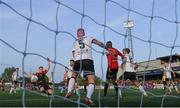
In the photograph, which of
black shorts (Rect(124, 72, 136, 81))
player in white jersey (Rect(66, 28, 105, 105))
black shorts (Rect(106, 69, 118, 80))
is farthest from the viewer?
black shorts (Rect(124, 72, 136, 81))

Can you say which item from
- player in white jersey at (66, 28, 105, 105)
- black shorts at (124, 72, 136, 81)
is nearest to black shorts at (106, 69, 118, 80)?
black shorts at (124, 72, 136, 81)

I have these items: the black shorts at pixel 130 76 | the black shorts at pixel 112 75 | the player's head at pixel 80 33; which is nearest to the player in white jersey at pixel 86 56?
the player's head at pixel 80 33

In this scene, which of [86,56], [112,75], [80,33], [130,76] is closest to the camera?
[80,33]

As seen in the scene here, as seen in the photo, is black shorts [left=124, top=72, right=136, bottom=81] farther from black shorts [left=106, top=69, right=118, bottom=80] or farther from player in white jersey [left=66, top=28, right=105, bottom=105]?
player in white jersey [left=66, top=28, right=105, bottom=105]

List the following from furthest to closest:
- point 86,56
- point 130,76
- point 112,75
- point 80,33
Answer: point 130,76, point 112,75, point 86,56, point 80,33

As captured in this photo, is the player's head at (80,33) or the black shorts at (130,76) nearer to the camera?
the player's head at (80,33)

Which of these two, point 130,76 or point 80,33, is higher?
point 80,33

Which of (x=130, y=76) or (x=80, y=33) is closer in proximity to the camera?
(x=80, y=33)

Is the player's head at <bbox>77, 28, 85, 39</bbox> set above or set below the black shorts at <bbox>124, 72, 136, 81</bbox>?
above

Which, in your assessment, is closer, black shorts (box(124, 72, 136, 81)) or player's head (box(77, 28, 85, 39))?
player's head (box(77, 28, 85, 39))

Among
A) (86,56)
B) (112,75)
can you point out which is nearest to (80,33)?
(86,56)

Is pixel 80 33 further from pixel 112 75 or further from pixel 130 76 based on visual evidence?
pixel 130 76

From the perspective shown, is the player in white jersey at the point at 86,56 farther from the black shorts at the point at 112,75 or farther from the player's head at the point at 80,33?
the black shorts at the point at 112,75

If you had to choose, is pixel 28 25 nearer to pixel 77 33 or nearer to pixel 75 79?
pixel 77 33
